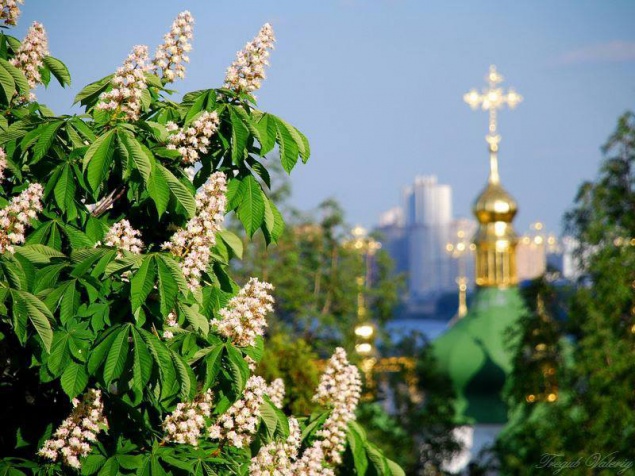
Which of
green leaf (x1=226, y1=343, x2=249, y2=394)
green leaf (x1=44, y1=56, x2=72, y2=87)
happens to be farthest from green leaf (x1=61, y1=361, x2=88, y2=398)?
green leaf (x1=44, y1=56, x2=72, y2=87)

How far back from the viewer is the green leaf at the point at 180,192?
5480 mm

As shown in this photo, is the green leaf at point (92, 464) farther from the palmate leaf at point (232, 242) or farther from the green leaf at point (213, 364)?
the palmate leaf at point (232, 242)

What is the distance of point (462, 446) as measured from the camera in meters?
24.6

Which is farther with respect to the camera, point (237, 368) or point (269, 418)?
point (269, 418)

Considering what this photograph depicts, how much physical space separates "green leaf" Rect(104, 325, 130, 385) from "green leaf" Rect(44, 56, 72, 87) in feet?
6.71

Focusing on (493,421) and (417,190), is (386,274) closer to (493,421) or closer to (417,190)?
(493,421)

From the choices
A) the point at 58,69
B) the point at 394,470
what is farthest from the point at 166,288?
the point at 394,470

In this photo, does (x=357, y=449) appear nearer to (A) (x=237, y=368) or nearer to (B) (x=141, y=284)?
(A) (x=237, y=368)

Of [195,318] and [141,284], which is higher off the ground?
[141,284]

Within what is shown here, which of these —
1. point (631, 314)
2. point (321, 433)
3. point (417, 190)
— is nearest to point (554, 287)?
point (631, 314)

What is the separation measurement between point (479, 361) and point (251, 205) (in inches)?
810

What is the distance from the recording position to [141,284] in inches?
198

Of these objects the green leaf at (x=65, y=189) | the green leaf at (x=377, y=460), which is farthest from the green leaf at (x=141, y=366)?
the green leaf at (x=377, y=460)

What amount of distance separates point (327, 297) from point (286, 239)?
4.45ft
